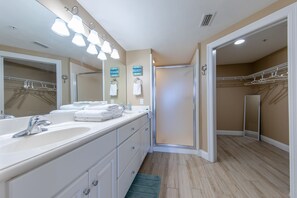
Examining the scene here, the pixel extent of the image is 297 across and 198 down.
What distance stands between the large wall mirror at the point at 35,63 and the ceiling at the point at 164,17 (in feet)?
1.76

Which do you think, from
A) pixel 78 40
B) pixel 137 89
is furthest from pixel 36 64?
pixel 137 89

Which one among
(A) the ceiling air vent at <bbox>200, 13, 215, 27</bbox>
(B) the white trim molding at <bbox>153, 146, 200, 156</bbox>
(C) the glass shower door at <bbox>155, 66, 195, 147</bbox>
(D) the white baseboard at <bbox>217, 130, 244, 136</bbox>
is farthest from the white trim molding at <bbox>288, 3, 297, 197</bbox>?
(D) the white baseboard at <bbox>217, 130, 244, 136</bbox>

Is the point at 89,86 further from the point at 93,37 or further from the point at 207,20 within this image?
the point at 207,20

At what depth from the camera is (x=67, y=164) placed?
622 millimetres

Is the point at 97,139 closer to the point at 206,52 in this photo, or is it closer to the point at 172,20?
the point at 172,20

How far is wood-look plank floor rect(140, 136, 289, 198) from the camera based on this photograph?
60.3 inches

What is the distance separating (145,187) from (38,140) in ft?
4.28

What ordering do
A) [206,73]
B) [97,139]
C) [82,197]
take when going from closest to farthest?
[82,197]
[97,139]
[206,73]

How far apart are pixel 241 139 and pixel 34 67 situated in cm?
430

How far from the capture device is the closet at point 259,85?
2582mm

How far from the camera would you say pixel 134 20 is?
1.74m

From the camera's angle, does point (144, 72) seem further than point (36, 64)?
Yes

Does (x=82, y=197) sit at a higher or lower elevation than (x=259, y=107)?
lower

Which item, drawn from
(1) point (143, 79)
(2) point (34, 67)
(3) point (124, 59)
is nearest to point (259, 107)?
(1) point (143, 79)
